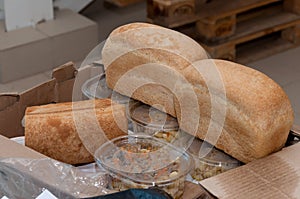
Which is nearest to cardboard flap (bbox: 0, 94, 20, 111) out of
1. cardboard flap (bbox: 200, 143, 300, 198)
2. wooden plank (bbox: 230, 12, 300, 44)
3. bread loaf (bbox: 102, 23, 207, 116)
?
bread loaf (bbox: 102, 23, 207, 116)

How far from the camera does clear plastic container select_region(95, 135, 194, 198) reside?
150cm

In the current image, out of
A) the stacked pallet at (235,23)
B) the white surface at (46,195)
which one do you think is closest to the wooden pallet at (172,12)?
the stacked pallet at (235,23)

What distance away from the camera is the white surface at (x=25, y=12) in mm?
3730

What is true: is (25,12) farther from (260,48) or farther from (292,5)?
(292,5)

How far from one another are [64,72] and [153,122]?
15.0 inches

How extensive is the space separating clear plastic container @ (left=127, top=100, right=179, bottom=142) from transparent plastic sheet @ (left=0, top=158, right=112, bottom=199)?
0.68 ft

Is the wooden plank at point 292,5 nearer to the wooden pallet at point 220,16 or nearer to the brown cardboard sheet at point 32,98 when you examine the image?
the wooden pallet at point 220,16

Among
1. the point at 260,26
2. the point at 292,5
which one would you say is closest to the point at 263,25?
the point at 260,26

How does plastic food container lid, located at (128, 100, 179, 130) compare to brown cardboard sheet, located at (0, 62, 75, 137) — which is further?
brown cardboard sheet, located at (0, 62, 75, 137)

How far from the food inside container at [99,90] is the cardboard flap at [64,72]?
5 centimetres

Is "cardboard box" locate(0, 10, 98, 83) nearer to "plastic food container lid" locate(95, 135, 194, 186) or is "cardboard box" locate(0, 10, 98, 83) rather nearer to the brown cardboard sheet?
the brown cardboard sheet

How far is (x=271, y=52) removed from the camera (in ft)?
13.1

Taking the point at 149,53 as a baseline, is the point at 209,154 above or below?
below

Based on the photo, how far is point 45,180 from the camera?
1482 mm
